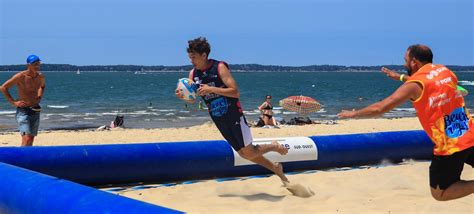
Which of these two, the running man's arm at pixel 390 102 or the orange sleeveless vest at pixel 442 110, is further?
the orange sleeveless vest at pixel 442 110

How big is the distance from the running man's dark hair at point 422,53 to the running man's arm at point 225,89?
1.69m

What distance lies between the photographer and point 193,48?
512cm

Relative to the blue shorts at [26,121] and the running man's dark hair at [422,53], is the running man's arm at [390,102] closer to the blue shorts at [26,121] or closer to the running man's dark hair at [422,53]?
the running man's dark hair at [422,53]

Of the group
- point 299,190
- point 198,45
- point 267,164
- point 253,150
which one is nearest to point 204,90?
point 198,45

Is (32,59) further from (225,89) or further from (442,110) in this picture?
(442,110)

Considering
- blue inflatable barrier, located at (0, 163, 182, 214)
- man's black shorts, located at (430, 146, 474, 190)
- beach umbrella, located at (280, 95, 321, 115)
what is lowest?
beach umbrella, located at (280, 95, 321, 115)

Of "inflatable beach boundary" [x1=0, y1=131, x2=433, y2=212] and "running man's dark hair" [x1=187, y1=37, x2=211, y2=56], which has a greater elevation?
"running man's dark hair" [x1=187, y1=37, x2=211, y2=56]

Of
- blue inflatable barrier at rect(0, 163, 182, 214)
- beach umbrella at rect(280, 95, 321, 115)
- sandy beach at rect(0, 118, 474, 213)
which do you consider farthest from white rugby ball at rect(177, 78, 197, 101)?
beach umbrella at rect(280, 95, 321, 115)

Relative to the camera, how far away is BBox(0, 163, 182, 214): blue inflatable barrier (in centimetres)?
302

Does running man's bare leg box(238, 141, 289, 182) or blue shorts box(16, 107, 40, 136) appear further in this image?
blue shorts box(16, 107, 40, 136)

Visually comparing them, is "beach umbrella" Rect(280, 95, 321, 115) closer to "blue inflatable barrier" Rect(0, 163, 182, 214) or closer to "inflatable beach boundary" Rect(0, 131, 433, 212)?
"inflatable beach boundary" Rect(0, 131, 433, 212)

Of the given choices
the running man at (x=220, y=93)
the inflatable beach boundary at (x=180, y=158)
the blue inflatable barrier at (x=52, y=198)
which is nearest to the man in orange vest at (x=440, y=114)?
the blue inflatable barrier at (x=52, y=198)

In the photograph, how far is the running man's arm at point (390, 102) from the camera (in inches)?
135

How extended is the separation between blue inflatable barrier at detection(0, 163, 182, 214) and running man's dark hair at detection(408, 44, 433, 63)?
1829mm
